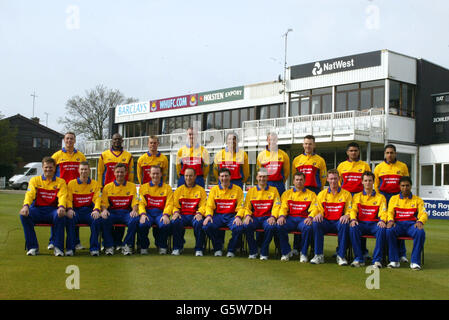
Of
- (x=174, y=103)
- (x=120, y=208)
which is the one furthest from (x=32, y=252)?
(x=174, y=103)

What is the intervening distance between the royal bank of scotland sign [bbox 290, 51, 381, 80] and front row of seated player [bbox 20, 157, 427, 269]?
1851cm

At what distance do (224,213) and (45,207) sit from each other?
3.13 m

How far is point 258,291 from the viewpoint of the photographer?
18.3 ft

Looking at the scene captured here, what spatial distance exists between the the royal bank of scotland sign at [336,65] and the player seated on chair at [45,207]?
67.1ft

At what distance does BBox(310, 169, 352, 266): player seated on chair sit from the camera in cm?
784

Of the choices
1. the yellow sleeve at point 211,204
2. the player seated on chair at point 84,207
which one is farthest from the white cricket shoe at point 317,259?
the player seated on chair at point 84,207

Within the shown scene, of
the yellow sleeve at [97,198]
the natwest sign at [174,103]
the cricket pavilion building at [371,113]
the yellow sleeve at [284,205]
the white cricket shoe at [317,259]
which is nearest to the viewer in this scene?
the white cricket shoe at [317,259]

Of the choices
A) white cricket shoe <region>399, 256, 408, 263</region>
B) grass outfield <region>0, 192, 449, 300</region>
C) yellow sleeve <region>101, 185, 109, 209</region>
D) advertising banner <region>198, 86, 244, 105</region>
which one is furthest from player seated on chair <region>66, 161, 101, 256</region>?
advertising banner <region>198, 86, 244, 105</region>

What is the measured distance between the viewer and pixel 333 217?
8.18m

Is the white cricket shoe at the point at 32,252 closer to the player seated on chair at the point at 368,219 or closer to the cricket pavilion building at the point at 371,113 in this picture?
the player seated on chair at the point at 368,219

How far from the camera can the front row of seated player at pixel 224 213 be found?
7871mm

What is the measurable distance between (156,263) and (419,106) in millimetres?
21991

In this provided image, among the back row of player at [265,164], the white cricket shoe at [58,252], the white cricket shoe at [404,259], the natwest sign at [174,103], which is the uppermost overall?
the natwest sign at [174,103]
